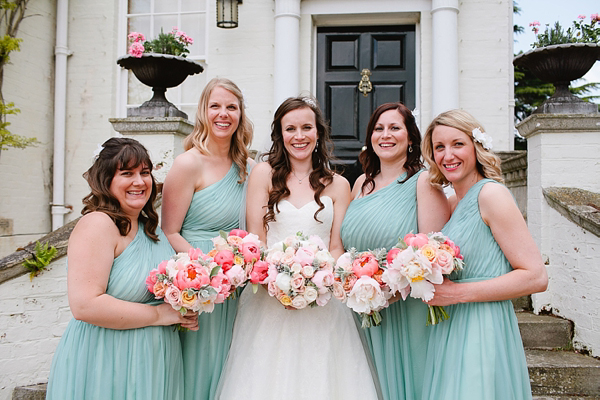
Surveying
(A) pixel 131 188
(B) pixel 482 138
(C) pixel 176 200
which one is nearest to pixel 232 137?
(C) pixel 176 200

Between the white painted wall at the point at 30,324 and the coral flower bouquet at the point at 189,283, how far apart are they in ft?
6.54

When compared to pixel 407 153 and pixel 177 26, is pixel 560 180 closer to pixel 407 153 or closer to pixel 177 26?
pixel 407 153

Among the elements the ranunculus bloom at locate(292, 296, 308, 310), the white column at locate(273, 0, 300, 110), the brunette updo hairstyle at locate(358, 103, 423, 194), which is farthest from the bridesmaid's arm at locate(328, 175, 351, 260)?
the white column at locate(273, 0, 300, 110)

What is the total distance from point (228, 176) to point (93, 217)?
100 centimetres

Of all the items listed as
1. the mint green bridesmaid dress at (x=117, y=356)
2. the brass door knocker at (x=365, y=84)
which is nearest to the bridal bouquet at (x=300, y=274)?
the mint green bridesmaid dress at (x=117, y=356)

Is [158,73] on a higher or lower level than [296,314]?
higher

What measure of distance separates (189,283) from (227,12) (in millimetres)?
5186

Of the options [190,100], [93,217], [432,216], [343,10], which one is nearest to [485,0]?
[343,10]

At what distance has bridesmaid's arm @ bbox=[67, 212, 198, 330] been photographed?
7.52 ft

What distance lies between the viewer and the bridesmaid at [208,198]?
291 centimetres

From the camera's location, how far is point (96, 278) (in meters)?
2.31

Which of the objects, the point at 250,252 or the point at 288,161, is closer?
the point at 250,252

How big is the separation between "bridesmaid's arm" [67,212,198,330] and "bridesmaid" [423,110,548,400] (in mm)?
1569

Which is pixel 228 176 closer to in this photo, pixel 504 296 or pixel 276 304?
pixel 276 304
